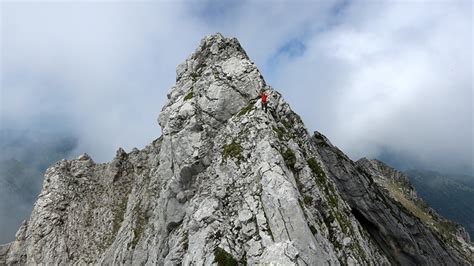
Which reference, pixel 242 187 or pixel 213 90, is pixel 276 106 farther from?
pixel 242 187

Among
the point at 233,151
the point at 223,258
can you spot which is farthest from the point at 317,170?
the point at 223,258

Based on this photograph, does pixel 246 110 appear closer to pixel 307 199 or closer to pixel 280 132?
pixel 280 132

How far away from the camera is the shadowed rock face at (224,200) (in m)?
33.7

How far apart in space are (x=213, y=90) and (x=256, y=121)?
10.7 meters

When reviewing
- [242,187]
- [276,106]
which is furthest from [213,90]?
[242,187]

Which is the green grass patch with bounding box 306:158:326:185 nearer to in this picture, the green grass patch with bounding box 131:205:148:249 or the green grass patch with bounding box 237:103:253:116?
the green grass patch with bounding box 237:103:253:116

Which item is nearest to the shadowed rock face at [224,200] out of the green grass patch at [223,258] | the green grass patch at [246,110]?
the green grass patch at [223,258]

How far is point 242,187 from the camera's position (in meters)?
37.5

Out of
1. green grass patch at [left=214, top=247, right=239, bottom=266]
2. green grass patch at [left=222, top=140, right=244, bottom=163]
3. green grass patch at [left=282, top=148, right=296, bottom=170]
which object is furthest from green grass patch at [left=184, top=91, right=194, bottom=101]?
green grass patch at [left=214, top=247, right=239, bottom=266]

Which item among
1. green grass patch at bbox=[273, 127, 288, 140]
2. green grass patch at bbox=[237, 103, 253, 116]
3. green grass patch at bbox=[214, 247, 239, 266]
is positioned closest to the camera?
green grass patch at bbox=[214, 247, 239, 266]

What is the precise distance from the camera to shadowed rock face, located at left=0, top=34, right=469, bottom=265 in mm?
33719

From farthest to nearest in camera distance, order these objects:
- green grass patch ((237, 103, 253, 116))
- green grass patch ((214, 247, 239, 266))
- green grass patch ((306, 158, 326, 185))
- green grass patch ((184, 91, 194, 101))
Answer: green grass patch ((184, 91, 194, 101)), green grass patch ((237, 103, 253, 116)), green grass patch ((306, 158, 326, 185)), green grass patch ((214, 247, 239, 266))

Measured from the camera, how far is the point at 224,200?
3738 cm

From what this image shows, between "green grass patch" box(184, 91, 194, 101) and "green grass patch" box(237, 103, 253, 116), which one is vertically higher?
"green grass patch" box(184, 91, 194, 101)
